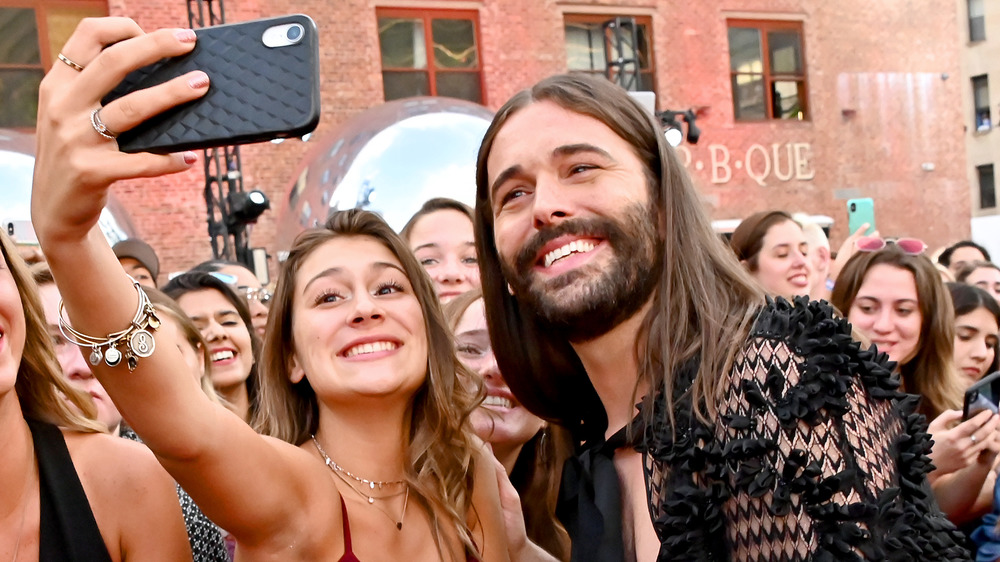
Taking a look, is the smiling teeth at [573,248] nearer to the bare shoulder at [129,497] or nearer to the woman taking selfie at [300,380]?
the woman taking selfie at [300,380]

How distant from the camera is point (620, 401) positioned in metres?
2.05

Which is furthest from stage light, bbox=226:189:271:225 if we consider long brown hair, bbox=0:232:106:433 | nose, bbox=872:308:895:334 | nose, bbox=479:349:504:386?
long brown hair, bbox=0:232:106:433

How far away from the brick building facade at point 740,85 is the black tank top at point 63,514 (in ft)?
34.1

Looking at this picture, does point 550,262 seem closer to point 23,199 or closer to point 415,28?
point 23,199

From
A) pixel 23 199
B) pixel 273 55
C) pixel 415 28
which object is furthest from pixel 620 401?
pixel 415 28

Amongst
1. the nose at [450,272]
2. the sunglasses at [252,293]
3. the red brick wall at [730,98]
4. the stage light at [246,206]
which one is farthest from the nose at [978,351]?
the red brick wall at [730,98]

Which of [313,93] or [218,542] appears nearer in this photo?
[313,93]

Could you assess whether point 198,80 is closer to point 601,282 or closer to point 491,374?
point 601,282

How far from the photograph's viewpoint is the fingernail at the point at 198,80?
1.27 metres

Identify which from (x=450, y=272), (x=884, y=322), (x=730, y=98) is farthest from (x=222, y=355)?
(x=730, y=98)

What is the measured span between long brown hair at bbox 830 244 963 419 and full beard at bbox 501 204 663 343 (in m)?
2.13

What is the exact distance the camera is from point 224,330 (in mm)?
4152

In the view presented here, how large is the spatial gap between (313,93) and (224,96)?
0.12 m

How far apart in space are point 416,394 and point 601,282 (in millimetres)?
832
